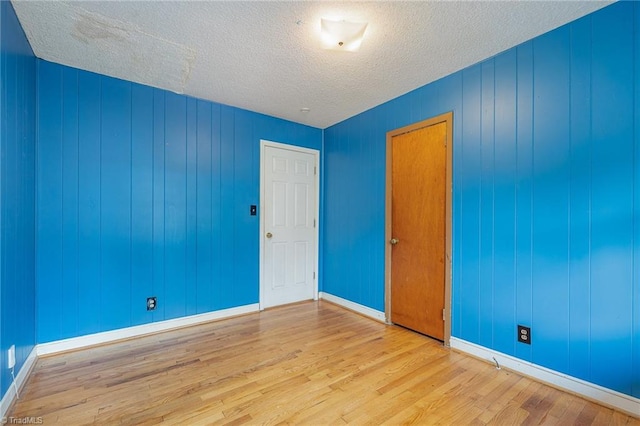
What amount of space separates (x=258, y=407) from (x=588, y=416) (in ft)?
6.60

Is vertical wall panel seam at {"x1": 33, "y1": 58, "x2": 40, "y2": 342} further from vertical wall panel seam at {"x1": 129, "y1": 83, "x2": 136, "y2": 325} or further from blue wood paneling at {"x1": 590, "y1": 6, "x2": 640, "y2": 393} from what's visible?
blue wood paneling at {"x1": 590, "y1": 6, "x2": 640, "y2": 393}

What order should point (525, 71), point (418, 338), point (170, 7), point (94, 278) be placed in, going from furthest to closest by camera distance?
Answer: 1. point (418, 338)
2. point (94, 278)
3. point (525, 71)
4. point (170, 7)

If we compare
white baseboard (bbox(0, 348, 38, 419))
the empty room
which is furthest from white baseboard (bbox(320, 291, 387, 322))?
white baseboard (bbox(0, 348, 38, 419))

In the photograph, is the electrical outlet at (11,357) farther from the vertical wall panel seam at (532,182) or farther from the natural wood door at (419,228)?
the vertical wall panel seam at (532,182)

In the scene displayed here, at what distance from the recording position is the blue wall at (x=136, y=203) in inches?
95.3

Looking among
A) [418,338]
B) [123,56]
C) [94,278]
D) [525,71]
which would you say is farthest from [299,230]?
[525,71]

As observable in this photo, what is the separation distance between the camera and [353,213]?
367cm

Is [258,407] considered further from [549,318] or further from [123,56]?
[123,56]

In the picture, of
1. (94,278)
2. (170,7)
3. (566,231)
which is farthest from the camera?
(94,278)

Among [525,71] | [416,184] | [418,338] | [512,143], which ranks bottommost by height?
[418,338]

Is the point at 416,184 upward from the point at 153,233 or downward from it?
upward

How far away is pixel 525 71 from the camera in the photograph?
211 cm

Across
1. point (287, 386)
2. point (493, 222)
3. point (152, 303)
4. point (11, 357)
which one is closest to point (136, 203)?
point (152, 303)

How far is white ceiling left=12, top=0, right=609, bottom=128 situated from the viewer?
5.82ft
